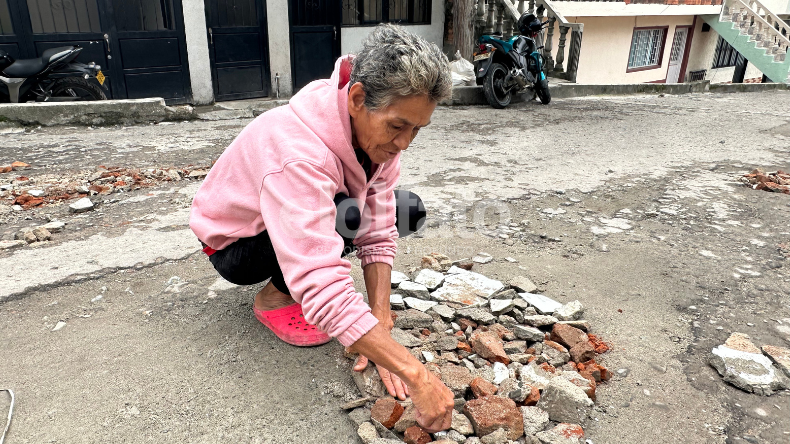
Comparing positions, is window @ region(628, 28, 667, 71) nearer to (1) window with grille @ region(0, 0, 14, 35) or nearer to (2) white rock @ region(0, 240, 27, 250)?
(1) window with grille @ region(0, 0, 14, 35)

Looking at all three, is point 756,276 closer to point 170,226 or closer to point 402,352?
point 402,352

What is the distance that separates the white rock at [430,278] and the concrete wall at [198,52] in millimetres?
5666

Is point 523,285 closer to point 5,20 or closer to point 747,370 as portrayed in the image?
point 747,370

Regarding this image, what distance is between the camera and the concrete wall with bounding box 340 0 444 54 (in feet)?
26.5

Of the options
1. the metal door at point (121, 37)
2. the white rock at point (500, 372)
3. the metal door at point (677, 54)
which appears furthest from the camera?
the metal door at point (677, 54)

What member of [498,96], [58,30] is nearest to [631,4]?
[498,96]

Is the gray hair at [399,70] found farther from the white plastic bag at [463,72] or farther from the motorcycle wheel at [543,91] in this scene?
the motorcycle wheel at [543,91]

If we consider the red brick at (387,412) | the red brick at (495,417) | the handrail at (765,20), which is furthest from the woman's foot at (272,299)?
the handrail at (765,20)

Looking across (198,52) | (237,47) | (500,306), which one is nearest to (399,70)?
(500,306)

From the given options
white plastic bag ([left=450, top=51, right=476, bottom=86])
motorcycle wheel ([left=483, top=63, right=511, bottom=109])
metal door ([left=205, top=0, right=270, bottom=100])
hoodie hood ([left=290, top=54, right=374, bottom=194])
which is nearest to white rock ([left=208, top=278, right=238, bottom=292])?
hoodie hood ([left=290, top=54, right=374, bottom=194])

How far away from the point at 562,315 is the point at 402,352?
1.05 meters

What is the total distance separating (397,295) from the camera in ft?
7.59

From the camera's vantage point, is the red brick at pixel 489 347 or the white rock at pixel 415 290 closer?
the red brick at pixel 489 347

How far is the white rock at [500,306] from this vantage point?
7.23ft
